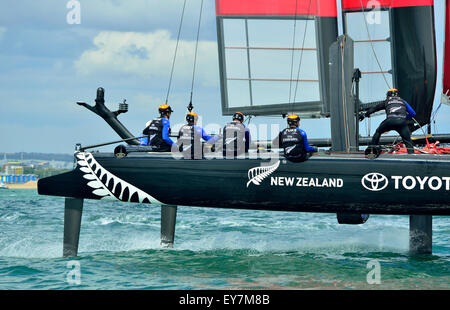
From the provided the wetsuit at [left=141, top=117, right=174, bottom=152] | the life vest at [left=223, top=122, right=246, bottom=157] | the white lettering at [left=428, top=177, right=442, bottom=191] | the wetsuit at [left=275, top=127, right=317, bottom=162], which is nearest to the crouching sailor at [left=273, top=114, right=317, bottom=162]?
the wetsuit at [left=275, top=127, right=317, bottom=162]

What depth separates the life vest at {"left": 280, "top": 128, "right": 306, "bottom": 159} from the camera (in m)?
7.84

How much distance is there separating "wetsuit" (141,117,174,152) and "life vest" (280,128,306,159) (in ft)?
5.62

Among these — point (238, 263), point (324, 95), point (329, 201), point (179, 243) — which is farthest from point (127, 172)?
point (179, 243)

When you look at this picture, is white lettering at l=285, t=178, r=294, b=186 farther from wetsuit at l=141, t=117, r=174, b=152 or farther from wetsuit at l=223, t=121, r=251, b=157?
wetsuit at l=141, t=117, r=174, b=152

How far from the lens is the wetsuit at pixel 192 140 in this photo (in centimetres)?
834

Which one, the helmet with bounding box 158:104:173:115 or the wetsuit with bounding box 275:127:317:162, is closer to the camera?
the wetsuit with bounding box 275:127:317:162

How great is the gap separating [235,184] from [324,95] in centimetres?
299

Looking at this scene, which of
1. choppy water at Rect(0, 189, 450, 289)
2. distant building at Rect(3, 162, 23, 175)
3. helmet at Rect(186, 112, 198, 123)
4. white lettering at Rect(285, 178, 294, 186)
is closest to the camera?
choppy water at Rect(0, 189, 450, 289)

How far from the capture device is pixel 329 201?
7645 mm

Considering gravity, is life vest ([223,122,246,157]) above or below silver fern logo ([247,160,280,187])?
above

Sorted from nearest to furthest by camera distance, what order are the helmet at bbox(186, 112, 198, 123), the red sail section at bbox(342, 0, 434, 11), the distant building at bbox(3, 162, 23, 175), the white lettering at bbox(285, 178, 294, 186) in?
the white lettering at bbox(285, 178, 294, 186), the helmet at bbox(186, 112, 198, 123), the red sail section at bbox(342, 0, 434, 11), the distant building at bbox(3, 162, 23, 175)

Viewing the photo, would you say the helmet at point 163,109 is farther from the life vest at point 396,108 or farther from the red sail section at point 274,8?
the life vest at point 396,108

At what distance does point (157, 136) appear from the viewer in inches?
350

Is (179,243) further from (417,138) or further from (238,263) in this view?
(417,138)
